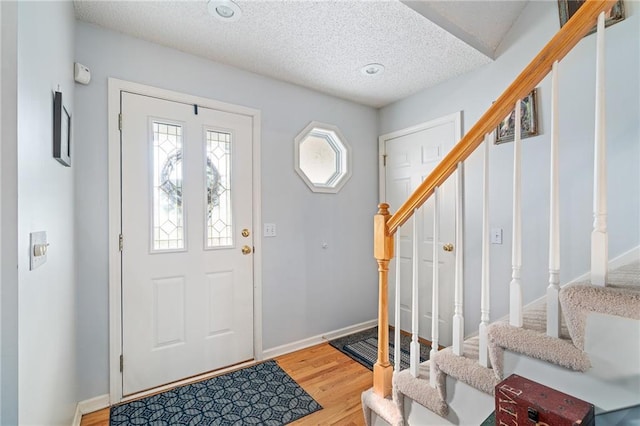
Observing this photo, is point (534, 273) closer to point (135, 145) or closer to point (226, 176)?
point (226, 176)

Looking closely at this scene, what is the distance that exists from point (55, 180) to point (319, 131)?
2053 mm

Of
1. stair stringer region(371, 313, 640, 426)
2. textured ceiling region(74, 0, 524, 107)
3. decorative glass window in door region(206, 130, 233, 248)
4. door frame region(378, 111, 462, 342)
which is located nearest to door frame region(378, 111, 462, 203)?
door frame region(378, 111, 462, 342)

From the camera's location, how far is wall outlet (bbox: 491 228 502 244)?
7.30 ft

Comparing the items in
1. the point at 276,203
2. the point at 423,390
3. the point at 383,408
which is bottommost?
the point at 383,408

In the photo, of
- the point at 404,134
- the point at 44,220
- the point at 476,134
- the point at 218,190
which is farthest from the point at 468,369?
the point at 404,134

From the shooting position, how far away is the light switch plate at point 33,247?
2.91 ft

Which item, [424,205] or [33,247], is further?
[424,205]

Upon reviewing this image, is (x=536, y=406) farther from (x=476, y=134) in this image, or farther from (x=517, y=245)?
(x=476, y=134)

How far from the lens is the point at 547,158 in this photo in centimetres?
200

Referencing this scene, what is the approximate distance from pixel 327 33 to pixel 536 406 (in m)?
2.13

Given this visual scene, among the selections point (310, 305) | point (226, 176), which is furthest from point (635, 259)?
point (226, 176)

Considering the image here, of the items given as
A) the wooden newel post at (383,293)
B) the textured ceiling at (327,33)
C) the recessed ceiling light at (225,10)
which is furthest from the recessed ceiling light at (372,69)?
the wooden newel post at (383,293)

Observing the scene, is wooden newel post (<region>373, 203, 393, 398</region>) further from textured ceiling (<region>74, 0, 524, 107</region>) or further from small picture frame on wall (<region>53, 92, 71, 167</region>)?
small picture frame on wall (<region>53, 92, 71, 167</region>)

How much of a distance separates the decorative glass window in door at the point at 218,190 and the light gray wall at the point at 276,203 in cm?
30
